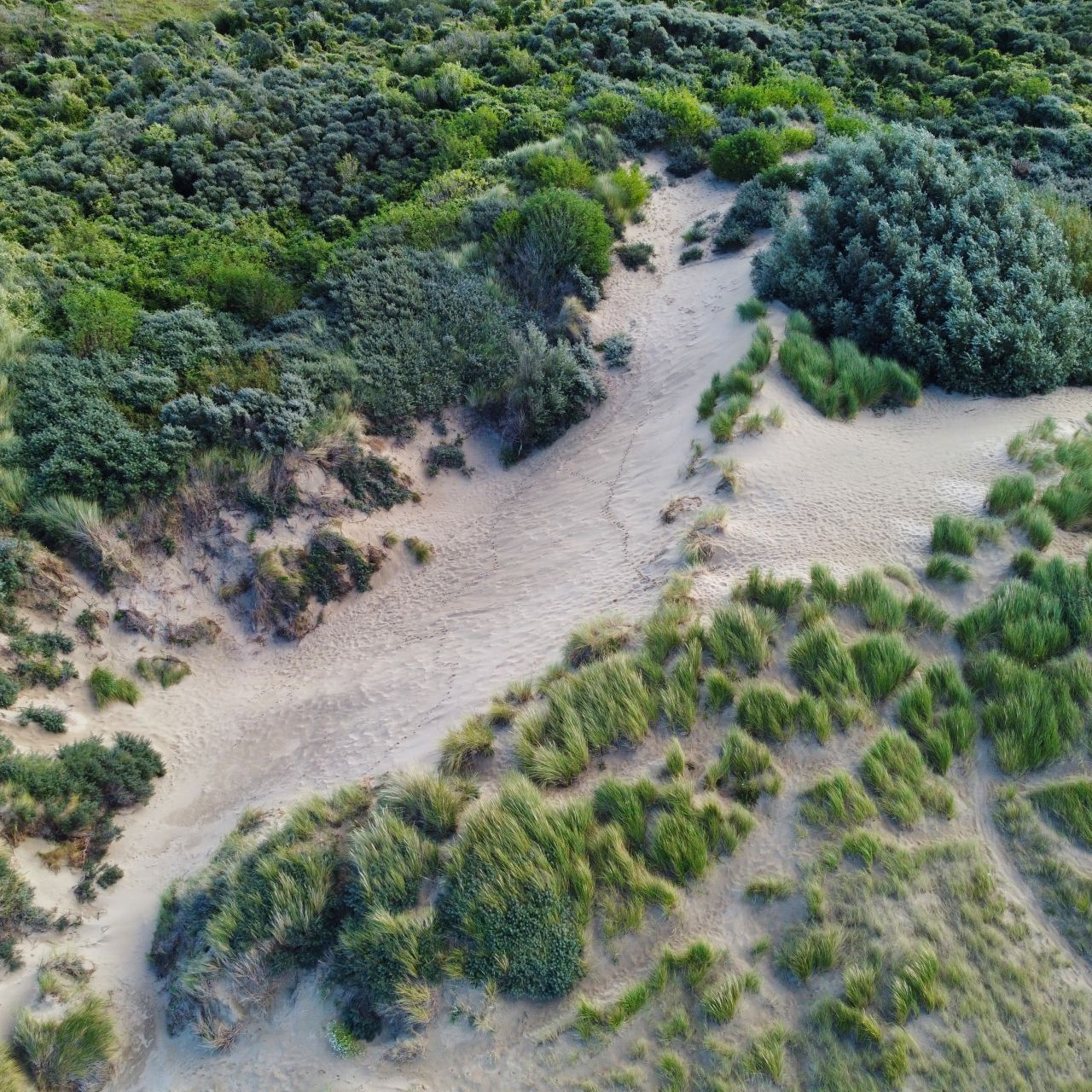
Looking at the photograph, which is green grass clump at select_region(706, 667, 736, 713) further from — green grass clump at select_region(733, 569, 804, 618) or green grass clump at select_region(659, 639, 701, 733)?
green grass clump at select_region(733, 569, 804, 618)

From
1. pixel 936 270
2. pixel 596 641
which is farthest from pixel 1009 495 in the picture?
pixel 596 641

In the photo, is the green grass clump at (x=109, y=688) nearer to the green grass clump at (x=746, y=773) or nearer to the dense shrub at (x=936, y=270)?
the green grass clump at (x=746, y=773)

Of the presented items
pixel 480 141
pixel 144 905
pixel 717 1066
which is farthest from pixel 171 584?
pixel 480 141

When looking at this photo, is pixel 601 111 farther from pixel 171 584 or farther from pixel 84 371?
pixel 171 584

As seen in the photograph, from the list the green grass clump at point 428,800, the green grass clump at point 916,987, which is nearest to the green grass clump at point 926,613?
the green grass clump at point 916,987

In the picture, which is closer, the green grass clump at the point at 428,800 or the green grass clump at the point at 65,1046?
the green grass clump at the point at 65,1046

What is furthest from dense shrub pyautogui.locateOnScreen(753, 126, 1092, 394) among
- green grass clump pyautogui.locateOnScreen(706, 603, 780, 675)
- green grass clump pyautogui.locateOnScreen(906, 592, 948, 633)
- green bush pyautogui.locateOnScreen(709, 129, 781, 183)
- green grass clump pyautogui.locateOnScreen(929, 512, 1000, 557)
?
green grass clump pyautogui.locateOnScreen(706, 603, 780, 675)

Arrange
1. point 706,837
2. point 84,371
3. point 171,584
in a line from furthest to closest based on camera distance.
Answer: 1. point 84,371
2. point 171,584
3. point 706,837
